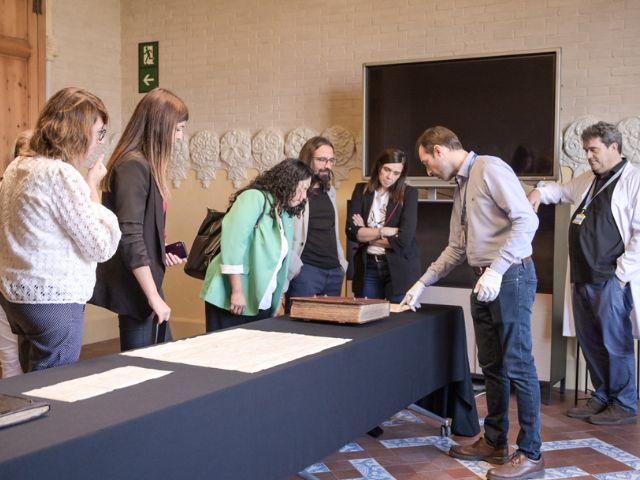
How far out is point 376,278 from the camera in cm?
469

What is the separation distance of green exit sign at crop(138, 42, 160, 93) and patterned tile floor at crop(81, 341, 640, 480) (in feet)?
14.4

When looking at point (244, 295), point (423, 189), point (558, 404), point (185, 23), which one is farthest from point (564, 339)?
point (185, 23)

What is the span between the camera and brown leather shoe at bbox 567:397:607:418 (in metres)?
4.62

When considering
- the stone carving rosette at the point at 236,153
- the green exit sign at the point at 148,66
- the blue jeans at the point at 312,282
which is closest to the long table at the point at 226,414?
the blue jeans at the point at 312,282

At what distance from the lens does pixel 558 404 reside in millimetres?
5008

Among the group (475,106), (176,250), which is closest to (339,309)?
(176,250)

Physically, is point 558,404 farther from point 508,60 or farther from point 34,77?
point 34,77

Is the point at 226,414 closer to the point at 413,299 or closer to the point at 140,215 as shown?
the point at 140,215

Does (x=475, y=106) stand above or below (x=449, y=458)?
above

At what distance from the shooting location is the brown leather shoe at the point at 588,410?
4625 millimetres

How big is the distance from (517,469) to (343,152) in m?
3.55

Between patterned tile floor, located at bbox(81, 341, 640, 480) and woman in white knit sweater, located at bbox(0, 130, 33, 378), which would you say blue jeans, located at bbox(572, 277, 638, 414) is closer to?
patterned tile floor, located at bbox(81, 341, 640, 480)

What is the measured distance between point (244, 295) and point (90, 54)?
15.3 ft

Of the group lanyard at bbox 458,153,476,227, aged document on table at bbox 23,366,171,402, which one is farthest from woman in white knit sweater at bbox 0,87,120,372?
lanyard at bbox 458,153,476,227
